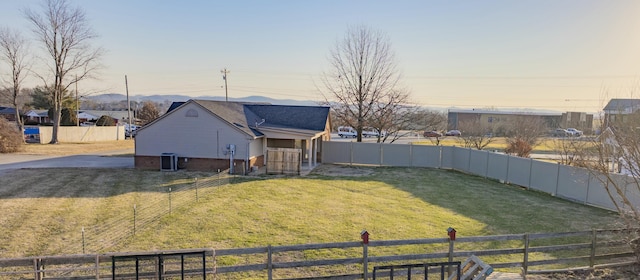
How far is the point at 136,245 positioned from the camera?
9453mm

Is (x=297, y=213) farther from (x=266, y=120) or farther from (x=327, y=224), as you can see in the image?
(x=266, y=120)

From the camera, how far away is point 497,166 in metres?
20.7

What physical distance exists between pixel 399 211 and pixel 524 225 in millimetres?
4213

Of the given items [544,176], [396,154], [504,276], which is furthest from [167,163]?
[544,176]

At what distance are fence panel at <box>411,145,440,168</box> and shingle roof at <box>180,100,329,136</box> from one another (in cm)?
682

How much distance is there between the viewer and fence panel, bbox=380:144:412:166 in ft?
84.1

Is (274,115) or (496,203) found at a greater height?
(274,115)

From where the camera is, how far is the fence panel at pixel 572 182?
15.5 metres

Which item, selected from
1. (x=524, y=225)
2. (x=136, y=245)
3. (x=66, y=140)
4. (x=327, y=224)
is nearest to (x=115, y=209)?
Answer: (x=136, y=245)

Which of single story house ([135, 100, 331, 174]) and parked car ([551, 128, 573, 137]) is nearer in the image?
single story house ([135, 100, 331, 174])

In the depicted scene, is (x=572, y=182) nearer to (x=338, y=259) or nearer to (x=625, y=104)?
(x=625, y=104)

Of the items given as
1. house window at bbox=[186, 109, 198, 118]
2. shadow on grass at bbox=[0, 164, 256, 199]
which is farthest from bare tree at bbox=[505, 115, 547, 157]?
house window at bbox=[186, 109, 198, 118]

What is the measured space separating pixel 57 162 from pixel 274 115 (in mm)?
14590

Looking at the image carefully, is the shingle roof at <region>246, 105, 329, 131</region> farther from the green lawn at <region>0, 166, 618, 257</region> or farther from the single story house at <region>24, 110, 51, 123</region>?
the single story house at <region>24, 110, 51, 123</region>
